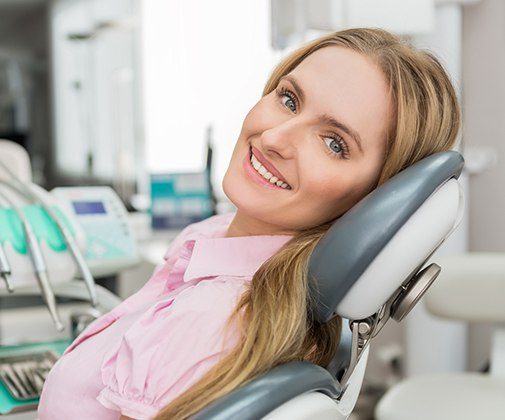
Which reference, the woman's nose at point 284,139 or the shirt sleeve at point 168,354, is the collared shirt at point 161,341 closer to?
the shirt sleeve at point 168,354

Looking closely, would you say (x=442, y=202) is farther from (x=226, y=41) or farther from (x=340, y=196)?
(x=226, y=41)

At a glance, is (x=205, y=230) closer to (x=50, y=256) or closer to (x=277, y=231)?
(x=277, y=231)

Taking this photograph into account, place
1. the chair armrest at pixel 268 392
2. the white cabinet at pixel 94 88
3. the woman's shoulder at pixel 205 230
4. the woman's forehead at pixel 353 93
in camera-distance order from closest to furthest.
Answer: the chair armrest at pixel 268 392 → the woman's forehead at pixel 353 93 → the woman's shoulder at pixel 205 230 → the white cabinet at pixel 94 88

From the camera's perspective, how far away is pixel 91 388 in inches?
40.6

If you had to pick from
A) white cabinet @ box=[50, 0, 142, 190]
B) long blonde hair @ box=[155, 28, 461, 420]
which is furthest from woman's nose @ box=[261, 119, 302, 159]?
white cabinet @ box=[50, 0, 142, 190]

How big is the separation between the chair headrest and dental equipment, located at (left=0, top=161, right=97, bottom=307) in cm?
62

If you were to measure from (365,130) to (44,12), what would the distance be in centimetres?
776

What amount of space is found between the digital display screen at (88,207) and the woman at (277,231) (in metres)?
0.66

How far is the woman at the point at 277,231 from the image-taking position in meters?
0.91

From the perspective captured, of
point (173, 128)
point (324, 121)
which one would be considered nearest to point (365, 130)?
point (324, 121)

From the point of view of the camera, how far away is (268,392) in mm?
851

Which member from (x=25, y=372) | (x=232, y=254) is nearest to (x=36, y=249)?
(x=25, y=372)

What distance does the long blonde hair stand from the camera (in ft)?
2.90

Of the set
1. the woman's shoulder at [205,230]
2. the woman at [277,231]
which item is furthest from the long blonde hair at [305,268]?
the woman's shoulder at [205,230]
